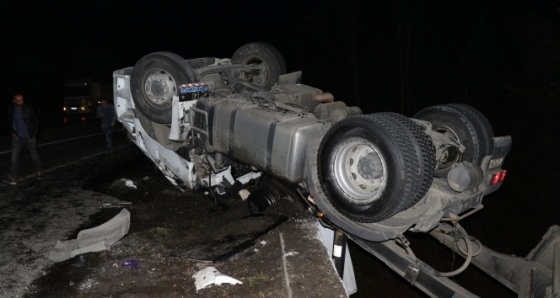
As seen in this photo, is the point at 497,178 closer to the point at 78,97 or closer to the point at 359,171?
the point at 359,171

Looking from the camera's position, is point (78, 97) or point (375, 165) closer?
point (375, 165)

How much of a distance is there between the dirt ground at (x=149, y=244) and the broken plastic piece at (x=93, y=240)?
0.07 m

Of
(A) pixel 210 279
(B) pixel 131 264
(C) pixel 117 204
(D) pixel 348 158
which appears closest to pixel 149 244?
(B) pixel 131 264

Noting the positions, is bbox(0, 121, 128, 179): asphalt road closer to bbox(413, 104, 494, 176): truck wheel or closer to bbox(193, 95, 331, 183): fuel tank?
bbox(193, 95, 331, 183): fuel tank

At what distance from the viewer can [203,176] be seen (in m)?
5.16

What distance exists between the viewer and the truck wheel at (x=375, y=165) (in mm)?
3038

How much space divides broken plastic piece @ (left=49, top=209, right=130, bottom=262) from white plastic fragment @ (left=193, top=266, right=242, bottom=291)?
1.23 m

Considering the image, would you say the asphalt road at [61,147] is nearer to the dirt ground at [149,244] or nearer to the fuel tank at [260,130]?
the dirt ground at [149,244]

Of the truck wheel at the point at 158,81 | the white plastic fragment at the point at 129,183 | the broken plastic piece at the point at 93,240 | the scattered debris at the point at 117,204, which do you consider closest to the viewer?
the broken plastic piece at the point at 93,240

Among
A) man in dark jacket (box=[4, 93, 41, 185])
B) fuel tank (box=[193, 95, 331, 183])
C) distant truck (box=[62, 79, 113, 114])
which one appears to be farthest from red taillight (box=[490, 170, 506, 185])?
distant truck (box=[62, 79, 113, 114])

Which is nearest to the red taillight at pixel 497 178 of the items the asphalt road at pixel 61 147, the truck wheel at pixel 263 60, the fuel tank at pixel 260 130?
the fuel tank at pixel 260 130

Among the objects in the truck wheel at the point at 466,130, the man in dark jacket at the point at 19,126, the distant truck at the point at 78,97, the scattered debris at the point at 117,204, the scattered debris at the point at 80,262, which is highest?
the truck wheel at the point at 466,130

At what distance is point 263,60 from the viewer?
606 centimetres

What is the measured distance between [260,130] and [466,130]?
1.93 m
